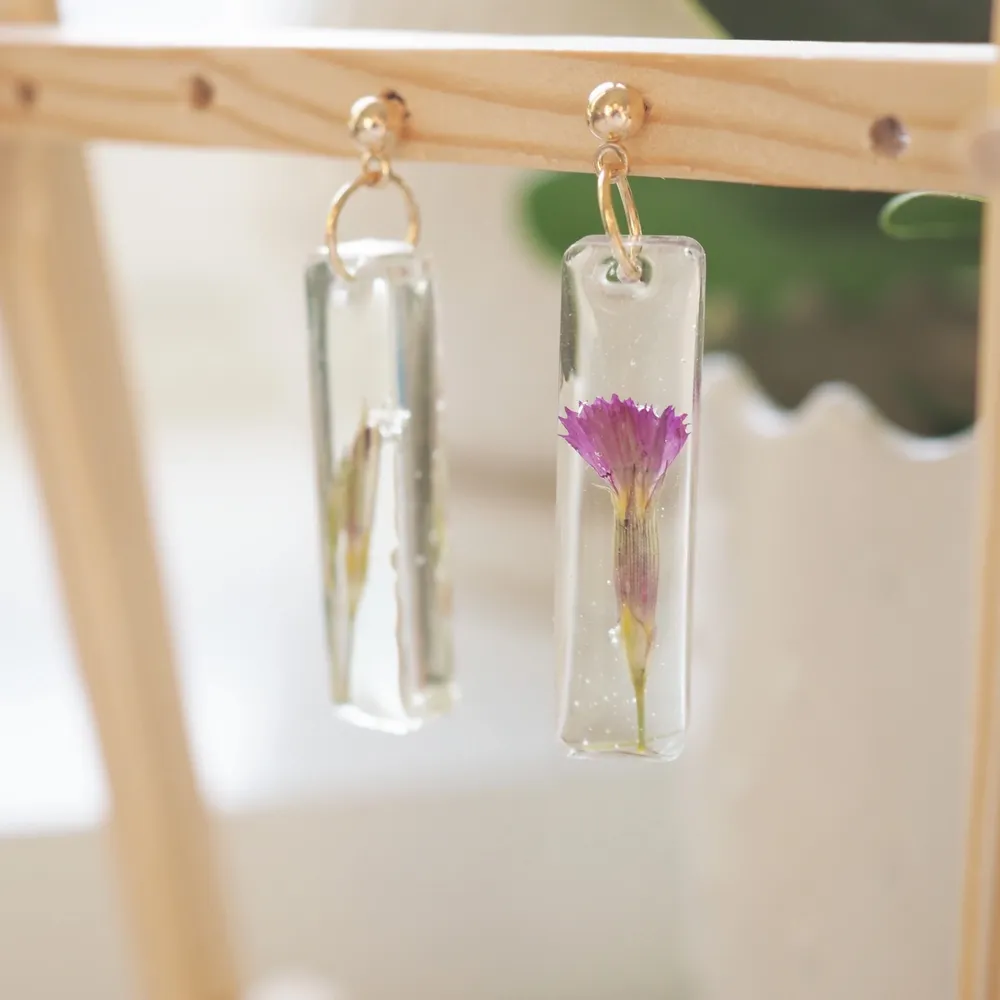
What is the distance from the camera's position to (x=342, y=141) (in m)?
0.40

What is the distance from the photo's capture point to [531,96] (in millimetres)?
370

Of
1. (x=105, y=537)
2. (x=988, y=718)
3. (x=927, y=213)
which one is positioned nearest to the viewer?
(x=988, y=718)

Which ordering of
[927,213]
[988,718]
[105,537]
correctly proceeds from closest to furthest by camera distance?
1. [988,718]
2. [927,213]
3. [105,537]

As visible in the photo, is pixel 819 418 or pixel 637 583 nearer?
pixel 637 583

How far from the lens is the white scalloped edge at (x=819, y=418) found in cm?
52

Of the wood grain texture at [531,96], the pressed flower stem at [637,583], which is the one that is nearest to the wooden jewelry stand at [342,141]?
the wood grain texture at [531,96]

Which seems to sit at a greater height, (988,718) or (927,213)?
(927,213)

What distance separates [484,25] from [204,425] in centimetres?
60

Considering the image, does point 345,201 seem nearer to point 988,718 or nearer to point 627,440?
point 627,440

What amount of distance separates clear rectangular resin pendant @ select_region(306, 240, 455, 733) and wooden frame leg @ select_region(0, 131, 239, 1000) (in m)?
0.18

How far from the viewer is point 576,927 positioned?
30.4 inches

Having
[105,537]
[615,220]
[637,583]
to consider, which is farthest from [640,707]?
[105,537]

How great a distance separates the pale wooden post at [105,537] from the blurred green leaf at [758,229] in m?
0.25

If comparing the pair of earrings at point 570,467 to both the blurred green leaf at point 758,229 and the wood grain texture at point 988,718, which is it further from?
the blurred green leaf at point 758,229
